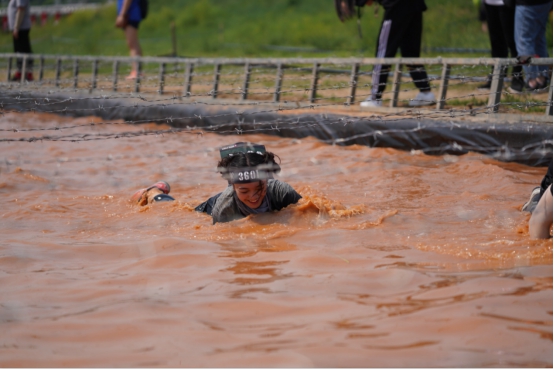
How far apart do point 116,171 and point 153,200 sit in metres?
2.48

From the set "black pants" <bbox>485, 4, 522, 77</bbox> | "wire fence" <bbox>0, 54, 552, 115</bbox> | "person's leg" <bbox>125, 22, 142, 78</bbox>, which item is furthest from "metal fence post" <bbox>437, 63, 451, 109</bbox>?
"person's leg" <bbox>125, 22, 142, 78</bbox>

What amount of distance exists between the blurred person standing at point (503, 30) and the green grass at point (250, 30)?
4.00m

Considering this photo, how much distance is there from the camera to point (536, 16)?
9.76 metres

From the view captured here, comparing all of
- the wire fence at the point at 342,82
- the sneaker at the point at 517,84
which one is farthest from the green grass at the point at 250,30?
the sneaker at the point at 517,84

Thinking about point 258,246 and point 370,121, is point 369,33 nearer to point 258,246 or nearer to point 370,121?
point 370,121

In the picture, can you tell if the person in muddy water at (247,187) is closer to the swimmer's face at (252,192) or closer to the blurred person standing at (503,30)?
the swimmer's face at (252,192)

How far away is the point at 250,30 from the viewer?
25812mm

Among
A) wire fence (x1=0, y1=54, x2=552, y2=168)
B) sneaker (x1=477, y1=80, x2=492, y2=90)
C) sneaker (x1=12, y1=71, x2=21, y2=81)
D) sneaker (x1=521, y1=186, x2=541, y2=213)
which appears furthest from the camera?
sneaker (x1=12, y1=71, x2=21, y2=81)

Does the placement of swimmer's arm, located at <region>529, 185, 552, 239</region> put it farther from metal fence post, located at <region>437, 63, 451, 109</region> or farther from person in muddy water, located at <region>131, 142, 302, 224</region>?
metal fence post, located at <region>437, 63, 451, 109</region>

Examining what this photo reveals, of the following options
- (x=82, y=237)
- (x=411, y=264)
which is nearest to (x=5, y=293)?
(x=82, y=237)

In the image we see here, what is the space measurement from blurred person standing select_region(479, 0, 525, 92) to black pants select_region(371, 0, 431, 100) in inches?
37.9

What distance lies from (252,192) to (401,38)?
5394mm

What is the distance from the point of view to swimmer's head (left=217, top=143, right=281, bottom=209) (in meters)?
6.14

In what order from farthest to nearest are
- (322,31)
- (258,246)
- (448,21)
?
1. (322,31)
2. (448,21)
3. (258,246)
